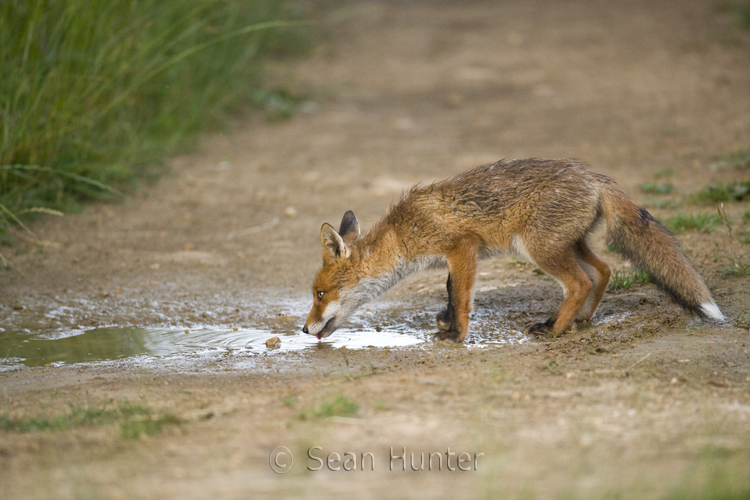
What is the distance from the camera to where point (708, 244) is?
592 cm

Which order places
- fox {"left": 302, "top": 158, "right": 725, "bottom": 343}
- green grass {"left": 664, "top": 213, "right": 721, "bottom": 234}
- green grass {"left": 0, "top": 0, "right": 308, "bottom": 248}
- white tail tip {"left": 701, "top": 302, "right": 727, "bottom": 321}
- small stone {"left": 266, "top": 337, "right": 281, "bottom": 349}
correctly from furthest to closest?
green grass {"left": 0, "top": 0, "right": 308, "bottom": 248} → green grass {"left": 664, "top": 213, "right": 721, "bottom": 234} → small stone {"left": 266, "top": 337, "right": 281, "bottom": 349} → fox {"left": 302, "top": 158, "right": 725, "bottom": 343} → white tail tip {"left": 701, "top": 302, "right": 727, "bottom": 321}

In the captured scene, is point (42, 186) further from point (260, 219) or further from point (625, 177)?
point (625, 177)

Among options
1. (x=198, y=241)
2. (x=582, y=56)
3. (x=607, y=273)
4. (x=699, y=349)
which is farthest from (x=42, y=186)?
(x=582, y=56)

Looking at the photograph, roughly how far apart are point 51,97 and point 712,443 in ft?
22.4

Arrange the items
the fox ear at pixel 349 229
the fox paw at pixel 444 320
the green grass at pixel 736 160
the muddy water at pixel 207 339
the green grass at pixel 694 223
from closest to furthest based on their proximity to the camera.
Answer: the muddy water at pixel 207 339
the fox paw at pixel 444 320
the fox ear at pixel 349 229
the green grass at pixel 694 223
the green grass at pixel 736 160

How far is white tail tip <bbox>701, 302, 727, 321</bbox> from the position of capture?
4406 mm

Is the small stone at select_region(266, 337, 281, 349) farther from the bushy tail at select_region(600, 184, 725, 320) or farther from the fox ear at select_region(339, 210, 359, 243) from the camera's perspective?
the bushy tail at select_region(600, 184, 725, 320)

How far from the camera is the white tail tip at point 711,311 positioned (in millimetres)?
4406

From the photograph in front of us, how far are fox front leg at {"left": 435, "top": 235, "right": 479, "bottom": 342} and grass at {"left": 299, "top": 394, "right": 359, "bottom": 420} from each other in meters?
1.76

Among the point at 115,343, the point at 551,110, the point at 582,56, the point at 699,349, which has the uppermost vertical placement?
the point at 582,56

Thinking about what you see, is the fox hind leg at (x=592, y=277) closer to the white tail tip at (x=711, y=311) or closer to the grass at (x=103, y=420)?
the white tail tip at (x=711, y=311)

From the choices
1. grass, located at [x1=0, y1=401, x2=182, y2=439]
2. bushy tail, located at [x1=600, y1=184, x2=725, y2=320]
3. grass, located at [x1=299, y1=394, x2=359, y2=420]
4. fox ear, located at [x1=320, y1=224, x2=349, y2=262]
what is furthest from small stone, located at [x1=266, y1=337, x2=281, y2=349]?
bushy tail, located at [x1=600, y1=184, x2=725, y2=320]

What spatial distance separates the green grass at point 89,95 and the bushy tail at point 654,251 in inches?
131

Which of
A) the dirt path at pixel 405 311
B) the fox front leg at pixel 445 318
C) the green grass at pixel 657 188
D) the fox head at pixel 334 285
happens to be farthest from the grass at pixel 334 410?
the green grass at pixel 657 188
